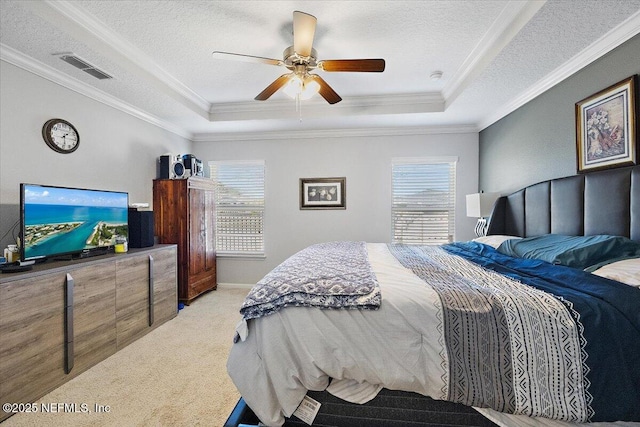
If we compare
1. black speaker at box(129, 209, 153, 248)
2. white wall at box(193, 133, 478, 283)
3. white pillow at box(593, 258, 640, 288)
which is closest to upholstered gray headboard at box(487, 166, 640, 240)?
white pillow at box(593, 258, 640, 288)

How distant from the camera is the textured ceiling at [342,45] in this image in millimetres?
1854

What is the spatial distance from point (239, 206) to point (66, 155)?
7.29ft

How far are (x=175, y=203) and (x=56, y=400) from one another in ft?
7.35

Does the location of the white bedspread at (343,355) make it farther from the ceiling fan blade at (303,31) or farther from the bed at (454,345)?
the ceiling fan blade at (303,31)

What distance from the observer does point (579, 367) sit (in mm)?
1042

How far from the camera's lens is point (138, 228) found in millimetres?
2949

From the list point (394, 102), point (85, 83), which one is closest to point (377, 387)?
point (394, 102)

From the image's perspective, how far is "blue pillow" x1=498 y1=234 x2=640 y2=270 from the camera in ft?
5.10

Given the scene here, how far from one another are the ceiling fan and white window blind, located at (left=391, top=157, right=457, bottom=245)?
2.06 metres

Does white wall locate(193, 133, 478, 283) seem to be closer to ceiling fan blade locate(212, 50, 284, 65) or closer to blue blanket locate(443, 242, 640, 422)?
ceiling fan blade locate(212, 50, 284, 65)

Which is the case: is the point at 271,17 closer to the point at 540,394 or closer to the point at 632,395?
the point at 540,394

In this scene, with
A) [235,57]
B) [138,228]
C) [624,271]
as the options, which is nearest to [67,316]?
[138,228]

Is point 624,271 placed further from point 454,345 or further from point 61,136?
point 61,136

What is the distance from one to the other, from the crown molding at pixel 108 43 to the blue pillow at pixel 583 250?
3676 mm
